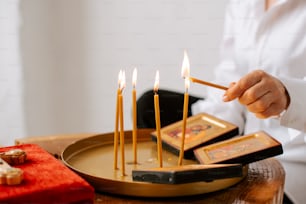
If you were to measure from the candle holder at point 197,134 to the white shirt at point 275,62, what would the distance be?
0.10m

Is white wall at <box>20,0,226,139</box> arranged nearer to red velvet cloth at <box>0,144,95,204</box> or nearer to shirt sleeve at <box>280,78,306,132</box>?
shirt sleeve at <box>280,78,306,132</box>

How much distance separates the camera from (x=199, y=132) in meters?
0.69

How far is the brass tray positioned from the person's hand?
0.32 feet

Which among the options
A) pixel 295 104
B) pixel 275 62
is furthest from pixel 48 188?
pixel 275 62

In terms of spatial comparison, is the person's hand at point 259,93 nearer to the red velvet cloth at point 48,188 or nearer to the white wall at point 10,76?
the red velvet cloth at point 48,188

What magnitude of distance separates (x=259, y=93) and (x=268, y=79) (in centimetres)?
2

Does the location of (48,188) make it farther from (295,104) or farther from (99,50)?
(99,50)

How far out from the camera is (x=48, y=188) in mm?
445

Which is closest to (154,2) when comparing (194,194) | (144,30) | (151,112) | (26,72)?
(144,30)

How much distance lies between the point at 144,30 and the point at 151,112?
1.68 feet

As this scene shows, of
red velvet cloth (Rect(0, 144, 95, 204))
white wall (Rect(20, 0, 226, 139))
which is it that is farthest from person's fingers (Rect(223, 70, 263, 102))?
white wall (Rect(20, 0, 226, 139))

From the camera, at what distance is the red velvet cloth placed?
0.43m

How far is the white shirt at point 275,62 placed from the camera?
0.79 meters

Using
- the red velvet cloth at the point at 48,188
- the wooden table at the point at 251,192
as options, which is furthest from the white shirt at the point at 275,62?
the red velvet cloth at the point at 48,188
